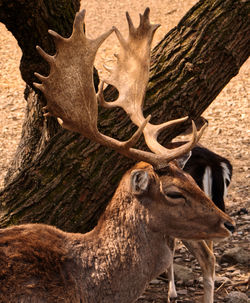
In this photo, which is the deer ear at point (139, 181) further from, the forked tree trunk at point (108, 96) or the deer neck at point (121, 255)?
the forked tree trunk at point (108, 96)

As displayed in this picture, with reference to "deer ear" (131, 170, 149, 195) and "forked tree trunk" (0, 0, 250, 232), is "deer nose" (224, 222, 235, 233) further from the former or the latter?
"forked tree trunk" (0, 0, 250, 232)

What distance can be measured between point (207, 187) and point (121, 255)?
5.43ft

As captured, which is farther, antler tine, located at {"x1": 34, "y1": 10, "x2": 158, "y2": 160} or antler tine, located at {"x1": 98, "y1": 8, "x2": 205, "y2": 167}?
→ antler tine, located at {"x1": 98, "y1": 8, "x2": 205, "y2": 167}

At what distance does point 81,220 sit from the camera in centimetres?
462

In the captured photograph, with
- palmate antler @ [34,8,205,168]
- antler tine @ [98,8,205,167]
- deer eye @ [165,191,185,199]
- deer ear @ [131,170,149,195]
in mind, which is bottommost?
deer eye @ [165,191,185,199]

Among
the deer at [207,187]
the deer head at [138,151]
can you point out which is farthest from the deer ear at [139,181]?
the deer at [207,187]

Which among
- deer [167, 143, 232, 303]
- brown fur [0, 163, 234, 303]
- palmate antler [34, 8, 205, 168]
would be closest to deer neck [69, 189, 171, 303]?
brown fur [0, 163, 234, 303]

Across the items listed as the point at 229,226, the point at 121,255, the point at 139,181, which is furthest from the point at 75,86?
the point at 229,226

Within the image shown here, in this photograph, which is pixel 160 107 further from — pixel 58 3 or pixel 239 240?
pixel 239 240

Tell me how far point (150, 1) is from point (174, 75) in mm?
11810

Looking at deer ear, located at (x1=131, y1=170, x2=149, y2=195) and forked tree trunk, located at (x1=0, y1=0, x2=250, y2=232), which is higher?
forked tree trunk, located at (x1=0, y1=0, x2=250, y2=232)

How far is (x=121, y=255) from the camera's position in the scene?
3.81m

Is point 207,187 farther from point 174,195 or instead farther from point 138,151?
point 138,151

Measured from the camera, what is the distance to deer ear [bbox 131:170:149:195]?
3.80 m
